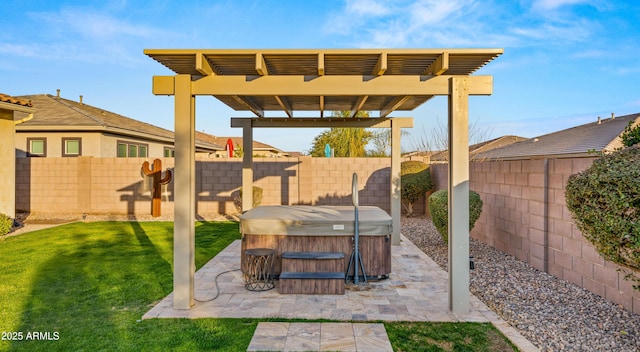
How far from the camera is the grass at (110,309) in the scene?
113 inches

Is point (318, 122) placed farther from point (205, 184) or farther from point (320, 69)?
point (205, 184)

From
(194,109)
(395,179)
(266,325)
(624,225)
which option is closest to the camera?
(624,225)

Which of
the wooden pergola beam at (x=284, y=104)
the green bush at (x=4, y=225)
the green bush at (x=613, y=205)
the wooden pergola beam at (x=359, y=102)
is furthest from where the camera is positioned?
the green bush at (x=4, y=225)

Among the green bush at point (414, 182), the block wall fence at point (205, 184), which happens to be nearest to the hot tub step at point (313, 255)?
the block wall fence at point (205, 184)

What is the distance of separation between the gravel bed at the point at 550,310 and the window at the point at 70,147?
12.5m

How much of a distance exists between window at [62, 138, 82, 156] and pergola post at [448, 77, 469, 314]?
12.9m

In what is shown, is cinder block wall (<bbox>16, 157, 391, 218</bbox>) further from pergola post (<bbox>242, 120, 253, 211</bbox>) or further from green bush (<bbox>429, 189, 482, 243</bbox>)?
green bush (<bbox>429, 189, 482, 243</bbox>)

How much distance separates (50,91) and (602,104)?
23845 millimetres

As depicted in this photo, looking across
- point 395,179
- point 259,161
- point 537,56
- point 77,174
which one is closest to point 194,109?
point 395,179

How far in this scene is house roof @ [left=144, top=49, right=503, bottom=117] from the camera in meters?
3.44

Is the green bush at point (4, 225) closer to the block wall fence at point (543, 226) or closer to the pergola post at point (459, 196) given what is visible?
the pergola post at point (459, 196)

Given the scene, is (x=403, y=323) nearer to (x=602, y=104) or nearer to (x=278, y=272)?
(x=278, y=272)

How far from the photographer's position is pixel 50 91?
16.1 metres

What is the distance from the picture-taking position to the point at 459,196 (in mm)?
3590
